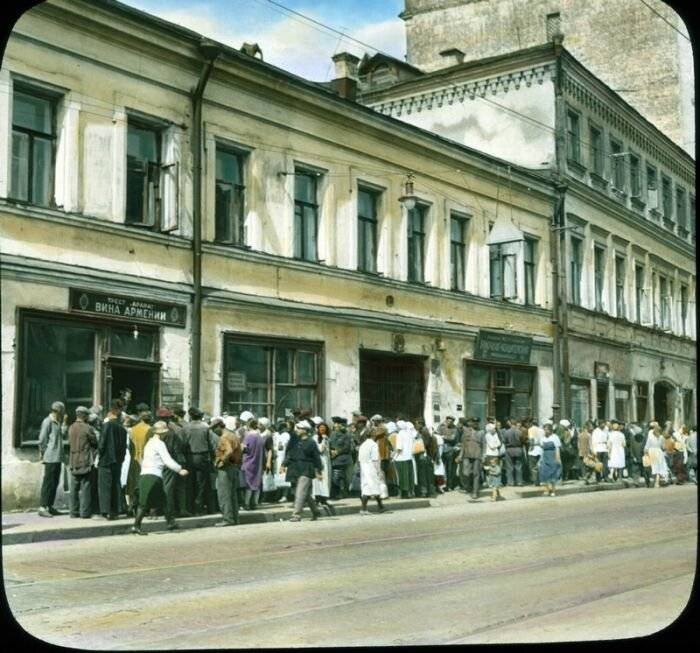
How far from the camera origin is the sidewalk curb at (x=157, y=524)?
870 cm

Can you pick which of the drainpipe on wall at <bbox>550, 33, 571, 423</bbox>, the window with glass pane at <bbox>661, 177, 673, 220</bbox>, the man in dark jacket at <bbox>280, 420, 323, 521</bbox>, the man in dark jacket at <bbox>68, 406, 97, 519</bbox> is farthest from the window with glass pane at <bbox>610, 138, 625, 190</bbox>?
the man in dark jacket at <bbox>68, 406, 97, 519</bbox>

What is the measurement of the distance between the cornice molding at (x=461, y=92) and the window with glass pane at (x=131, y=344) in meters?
7.02

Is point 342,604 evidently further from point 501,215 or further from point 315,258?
point 315,258

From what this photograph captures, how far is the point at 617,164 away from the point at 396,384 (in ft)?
12.1

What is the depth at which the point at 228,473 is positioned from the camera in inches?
486

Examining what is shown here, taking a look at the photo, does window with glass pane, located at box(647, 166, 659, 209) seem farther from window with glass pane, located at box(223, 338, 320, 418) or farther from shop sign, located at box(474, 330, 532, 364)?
window with glass pane, located at box(223, 338, 320, 418)

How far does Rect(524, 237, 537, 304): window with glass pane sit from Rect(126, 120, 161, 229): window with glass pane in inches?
150

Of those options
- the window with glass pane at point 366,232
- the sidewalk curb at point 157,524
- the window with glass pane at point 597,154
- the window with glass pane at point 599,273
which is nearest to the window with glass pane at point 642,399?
the window with glass pane at point 599,273

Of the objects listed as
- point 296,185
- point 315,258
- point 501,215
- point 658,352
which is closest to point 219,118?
point 296,185

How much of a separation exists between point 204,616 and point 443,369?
8.41 ft

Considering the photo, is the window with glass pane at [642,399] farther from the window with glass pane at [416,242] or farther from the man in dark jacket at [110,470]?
the man in dark jacket at [110,470]

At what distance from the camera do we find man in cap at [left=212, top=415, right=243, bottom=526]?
12234 mm

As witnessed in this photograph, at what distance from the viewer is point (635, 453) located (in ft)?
35.0

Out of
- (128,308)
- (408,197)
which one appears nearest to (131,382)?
(128,308)
